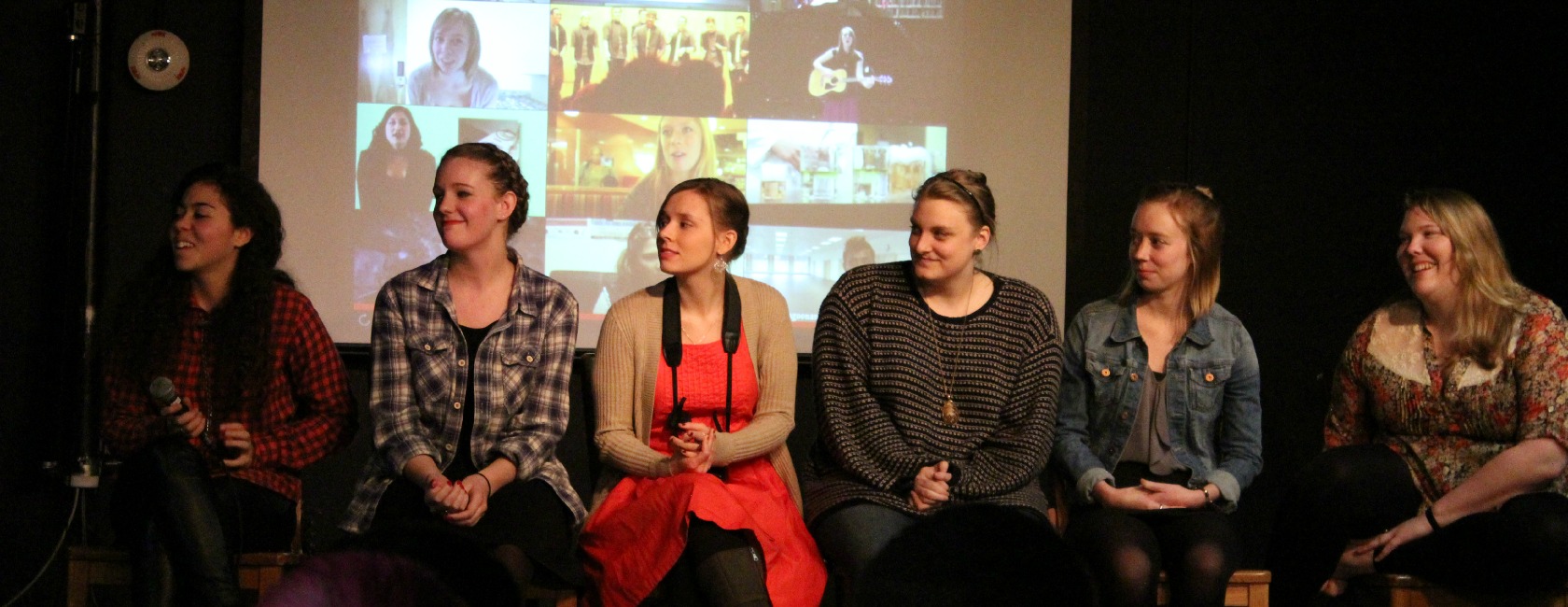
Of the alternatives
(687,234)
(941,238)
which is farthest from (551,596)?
(941,238)

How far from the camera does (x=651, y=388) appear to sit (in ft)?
8.95

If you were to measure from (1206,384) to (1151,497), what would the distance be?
33 centimetres

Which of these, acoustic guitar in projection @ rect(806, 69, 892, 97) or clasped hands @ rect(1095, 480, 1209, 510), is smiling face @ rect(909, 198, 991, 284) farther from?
acoustic guitar in projection @ rect(806, 69, 892, 97)

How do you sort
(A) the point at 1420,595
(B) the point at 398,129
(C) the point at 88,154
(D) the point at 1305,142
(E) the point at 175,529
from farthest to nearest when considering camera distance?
(D) the point at 1305,142
(B) the point at 398,129
(C) the point at 88,154
(A) the point at 1420,595
(E) the point at 175,529

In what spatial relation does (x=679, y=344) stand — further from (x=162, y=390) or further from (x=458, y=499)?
(x=162, y=390)

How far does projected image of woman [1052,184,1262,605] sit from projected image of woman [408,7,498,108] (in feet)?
7.34

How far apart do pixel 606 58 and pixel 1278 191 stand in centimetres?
245

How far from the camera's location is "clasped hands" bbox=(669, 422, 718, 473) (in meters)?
2.51

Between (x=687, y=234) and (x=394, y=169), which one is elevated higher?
(x=394, y=169)

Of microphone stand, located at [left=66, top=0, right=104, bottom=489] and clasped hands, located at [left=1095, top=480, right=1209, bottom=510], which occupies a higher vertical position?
microphone stand, located at [left=66, top=0, right=104, bottom=489]

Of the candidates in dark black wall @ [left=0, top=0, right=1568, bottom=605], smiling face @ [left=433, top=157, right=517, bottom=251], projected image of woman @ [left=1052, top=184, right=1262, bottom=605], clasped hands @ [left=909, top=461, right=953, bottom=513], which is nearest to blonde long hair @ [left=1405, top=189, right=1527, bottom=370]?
projected image of woman @ [left=1052, top=184, right=1262, bottom=605]

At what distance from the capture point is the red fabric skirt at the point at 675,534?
2418 millimetres

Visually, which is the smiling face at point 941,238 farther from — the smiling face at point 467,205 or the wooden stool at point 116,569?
the wooden stool at point 116,569

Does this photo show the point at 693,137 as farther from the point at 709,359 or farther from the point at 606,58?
the point at 709,359
